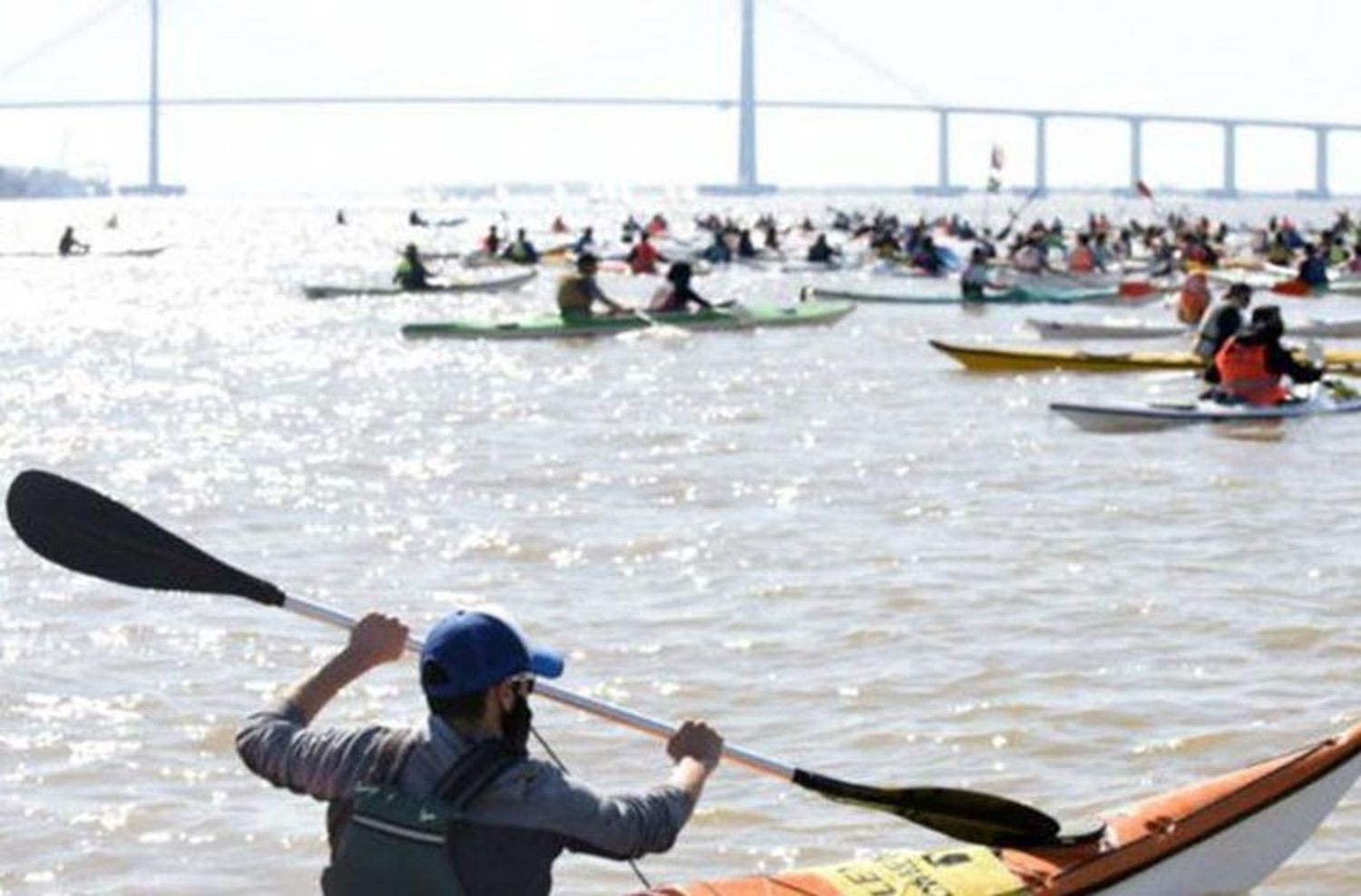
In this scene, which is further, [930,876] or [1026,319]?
[1026,319]

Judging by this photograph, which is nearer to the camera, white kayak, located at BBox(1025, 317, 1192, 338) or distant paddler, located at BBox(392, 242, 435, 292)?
white kayak, located at BBox(1025, 317, 1192, 338)

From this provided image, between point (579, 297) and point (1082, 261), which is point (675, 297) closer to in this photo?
point (579, 297)

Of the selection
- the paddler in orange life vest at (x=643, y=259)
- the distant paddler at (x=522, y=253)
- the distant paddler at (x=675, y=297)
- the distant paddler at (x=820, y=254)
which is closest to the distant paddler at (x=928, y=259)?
the distant paddler at (x=820, y=254)

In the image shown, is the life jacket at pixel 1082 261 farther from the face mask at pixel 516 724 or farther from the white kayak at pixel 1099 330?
the face mask at pixel 516 724

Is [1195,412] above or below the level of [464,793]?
below

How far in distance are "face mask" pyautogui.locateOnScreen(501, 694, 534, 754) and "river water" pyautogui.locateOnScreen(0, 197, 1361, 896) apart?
9.21 feet

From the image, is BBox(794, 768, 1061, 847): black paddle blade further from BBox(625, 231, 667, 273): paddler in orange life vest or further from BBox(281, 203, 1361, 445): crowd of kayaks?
BBox(625, 231, 667, 273): paddler in orange life vest

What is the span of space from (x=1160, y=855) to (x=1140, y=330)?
20718mm

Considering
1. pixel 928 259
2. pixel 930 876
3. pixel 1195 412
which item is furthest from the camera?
pixel 928 259

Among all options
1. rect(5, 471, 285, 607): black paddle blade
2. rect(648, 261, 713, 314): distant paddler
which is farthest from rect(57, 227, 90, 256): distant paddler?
rect(5, 471, 285, 607): black paddle blade

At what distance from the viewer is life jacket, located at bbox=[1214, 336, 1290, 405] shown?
16.7m

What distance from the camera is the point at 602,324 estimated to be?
26281 millimetres

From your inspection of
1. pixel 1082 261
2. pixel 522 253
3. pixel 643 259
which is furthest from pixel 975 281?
pixel 522 253

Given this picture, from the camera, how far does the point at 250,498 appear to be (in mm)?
15781
